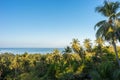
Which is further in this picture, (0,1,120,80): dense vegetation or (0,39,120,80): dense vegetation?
(0,39,120,80): dense vegetation

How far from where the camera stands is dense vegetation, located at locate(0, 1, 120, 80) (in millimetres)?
25359

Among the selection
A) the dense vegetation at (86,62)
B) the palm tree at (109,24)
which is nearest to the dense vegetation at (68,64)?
the dense vegetation at (86,62)

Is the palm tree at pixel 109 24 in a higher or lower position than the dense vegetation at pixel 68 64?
higher

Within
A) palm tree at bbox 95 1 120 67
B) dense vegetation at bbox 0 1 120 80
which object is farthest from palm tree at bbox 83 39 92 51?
palm tree at bbox 95 1 120 67

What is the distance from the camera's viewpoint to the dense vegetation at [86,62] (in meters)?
25.4

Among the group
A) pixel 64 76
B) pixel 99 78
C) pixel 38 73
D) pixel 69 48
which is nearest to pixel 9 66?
pixel 38 73

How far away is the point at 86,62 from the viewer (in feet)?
197

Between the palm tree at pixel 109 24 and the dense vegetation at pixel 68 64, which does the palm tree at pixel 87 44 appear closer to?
the dense vegetation at pixel 68 64

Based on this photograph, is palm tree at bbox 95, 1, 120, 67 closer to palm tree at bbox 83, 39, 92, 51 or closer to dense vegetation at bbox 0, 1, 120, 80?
dense vegetation at bbox 0, 1, 120, 80

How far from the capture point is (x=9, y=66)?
82.9 metres

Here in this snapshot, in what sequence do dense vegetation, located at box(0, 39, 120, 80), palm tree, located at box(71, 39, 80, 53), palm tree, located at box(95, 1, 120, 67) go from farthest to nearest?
palm tree, located at box(71, 39, 80, 53), dense vegetation, located at box(0, 39, 120, 80), palm tree, located at box(95, 1, 120, 67)

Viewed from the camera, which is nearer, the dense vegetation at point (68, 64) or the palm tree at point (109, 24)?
the palm tree at point (109, 24)

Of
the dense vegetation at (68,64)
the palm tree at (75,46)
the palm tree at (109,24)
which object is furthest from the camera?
the palm tree at (75,46)

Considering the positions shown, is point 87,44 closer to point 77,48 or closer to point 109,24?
point 77,48
